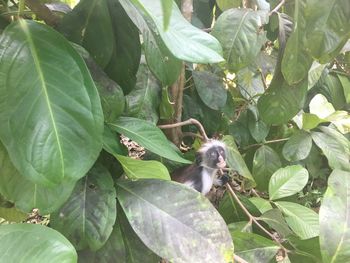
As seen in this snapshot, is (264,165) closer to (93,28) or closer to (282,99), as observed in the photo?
(282,99)

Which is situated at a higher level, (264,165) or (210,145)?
(210,145)

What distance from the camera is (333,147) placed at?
1.07m

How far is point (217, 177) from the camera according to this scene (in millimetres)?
982

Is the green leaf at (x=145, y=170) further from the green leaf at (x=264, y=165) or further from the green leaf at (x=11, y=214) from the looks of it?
the green leaf at (x=264, y=165)

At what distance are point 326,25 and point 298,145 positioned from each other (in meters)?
0.43

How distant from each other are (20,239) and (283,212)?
1.84ft

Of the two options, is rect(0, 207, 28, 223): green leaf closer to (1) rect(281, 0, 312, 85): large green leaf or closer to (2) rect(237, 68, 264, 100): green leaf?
(1) rect(281, 0, 312, 85): large green leaf

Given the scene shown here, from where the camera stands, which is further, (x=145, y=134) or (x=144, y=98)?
(x=144, y=98)

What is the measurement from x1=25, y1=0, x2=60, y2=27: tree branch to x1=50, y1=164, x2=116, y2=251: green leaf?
26cm

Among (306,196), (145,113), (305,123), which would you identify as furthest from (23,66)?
(306,196)

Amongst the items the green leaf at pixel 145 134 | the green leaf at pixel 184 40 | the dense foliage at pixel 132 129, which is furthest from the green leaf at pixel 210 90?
the green leaf at pixel 184 40

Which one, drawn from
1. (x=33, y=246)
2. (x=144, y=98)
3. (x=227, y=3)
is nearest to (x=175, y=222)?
(x=33, y=246)

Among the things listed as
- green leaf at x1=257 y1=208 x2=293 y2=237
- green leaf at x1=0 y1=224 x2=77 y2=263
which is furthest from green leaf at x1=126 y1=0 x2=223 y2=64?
green leaf at x1=257 y1=208 x2=293 y2=237

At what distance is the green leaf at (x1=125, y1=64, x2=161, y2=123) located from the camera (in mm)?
744
